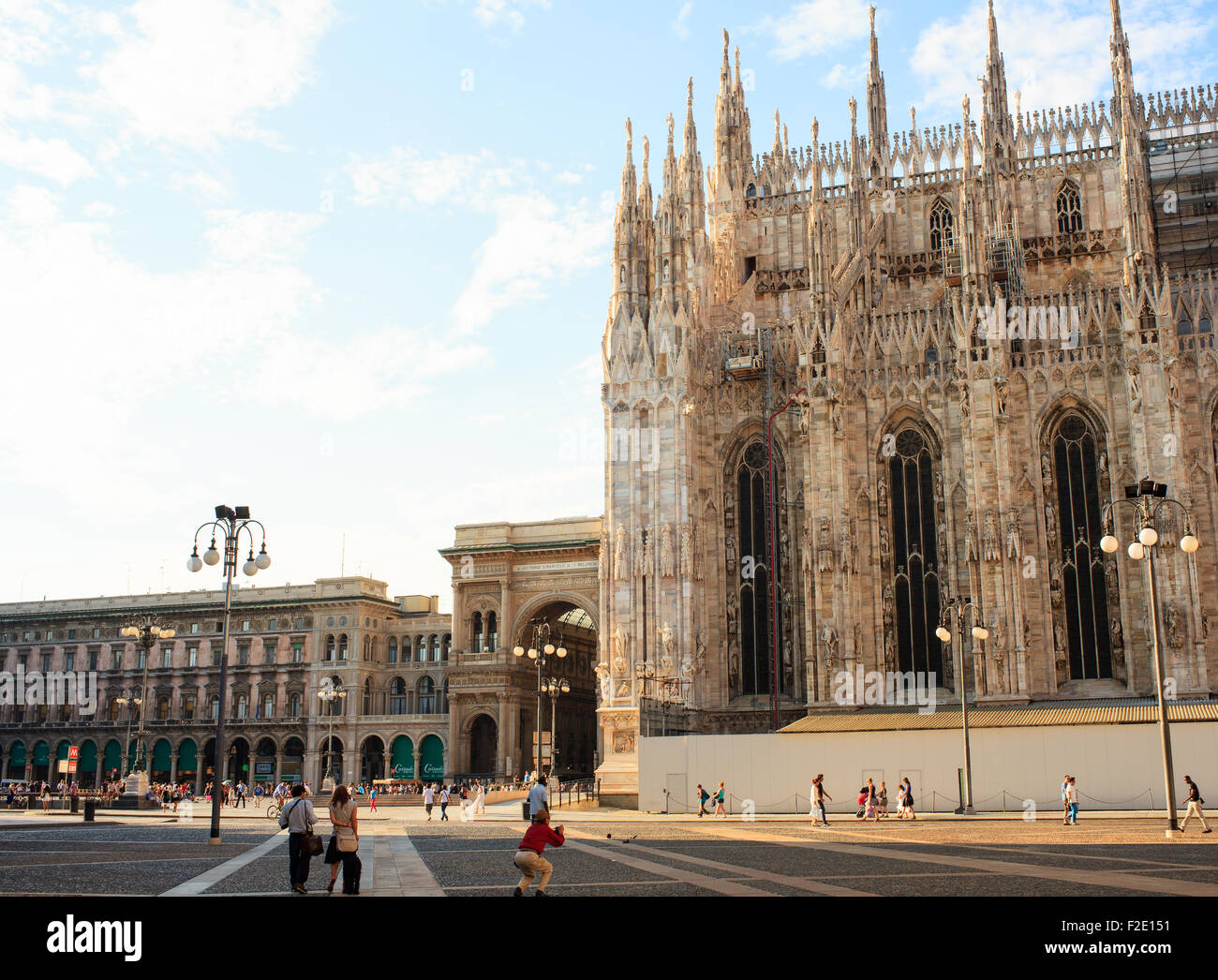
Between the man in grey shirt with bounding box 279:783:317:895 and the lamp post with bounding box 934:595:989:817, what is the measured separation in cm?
2290

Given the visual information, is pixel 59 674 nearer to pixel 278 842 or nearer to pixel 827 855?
pixel 278 842

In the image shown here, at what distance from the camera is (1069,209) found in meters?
53.0

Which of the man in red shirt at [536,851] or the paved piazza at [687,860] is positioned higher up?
the man in red shirt at [536,851]

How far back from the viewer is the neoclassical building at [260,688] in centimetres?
8019

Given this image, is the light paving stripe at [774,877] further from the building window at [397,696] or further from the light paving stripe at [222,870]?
the building window at [397,696]

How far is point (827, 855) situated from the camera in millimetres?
20859

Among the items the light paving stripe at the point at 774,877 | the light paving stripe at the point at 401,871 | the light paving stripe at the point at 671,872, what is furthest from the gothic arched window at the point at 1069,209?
the light paving stripe at the point at 401,871

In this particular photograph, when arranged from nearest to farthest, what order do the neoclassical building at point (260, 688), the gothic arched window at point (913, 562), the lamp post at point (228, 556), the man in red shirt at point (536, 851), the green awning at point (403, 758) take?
1. the man in red shirt at point (536, 851)
2. the lamp post at point (228, 556)
3. the gothic arched window at point (913, 562)
4. the green awning at point (403, 758)
5. the neoclassical building at point (260, 688)

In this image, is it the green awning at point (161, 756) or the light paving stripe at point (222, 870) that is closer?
the light paving stripe at point (222, 870)

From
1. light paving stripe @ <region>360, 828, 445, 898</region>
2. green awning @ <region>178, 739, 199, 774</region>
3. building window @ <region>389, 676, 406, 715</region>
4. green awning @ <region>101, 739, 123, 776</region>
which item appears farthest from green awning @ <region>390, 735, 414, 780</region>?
light paving stripe @ <region>360, 828, 445, 898</region>

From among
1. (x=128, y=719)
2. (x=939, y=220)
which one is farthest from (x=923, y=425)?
(x=128, y=719)

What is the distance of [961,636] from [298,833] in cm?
3372

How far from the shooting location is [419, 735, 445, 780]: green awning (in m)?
77.1

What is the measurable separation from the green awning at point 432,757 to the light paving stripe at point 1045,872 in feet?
183
